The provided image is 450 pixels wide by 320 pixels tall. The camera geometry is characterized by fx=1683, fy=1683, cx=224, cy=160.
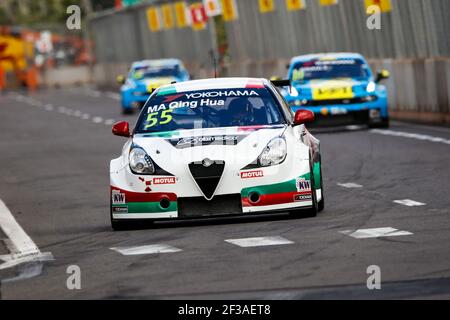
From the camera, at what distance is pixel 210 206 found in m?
14.8

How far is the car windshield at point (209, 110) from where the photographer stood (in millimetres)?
15789

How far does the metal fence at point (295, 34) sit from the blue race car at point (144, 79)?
179 inches

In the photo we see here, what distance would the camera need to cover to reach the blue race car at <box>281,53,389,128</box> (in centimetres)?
2981

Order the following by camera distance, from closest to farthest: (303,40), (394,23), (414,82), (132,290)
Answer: (132,290) < (414,82) < (394,23) < (303,40)

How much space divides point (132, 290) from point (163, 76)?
34.6 meters

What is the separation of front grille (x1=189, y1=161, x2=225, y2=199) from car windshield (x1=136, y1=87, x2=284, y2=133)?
0.95 meters

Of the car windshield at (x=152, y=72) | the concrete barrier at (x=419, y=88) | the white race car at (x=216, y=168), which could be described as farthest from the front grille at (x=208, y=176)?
the car windshield at (x=152, y=72)

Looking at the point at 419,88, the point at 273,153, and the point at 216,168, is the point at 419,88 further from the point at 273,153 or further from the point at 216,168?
the point at 216,168

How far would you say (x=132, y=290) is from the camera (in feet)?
35.0

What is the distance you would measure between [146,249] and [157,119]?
9.52ft

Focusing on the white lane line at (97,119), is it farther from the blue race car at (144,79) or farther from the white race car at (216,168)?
the white race car at (216,168)
